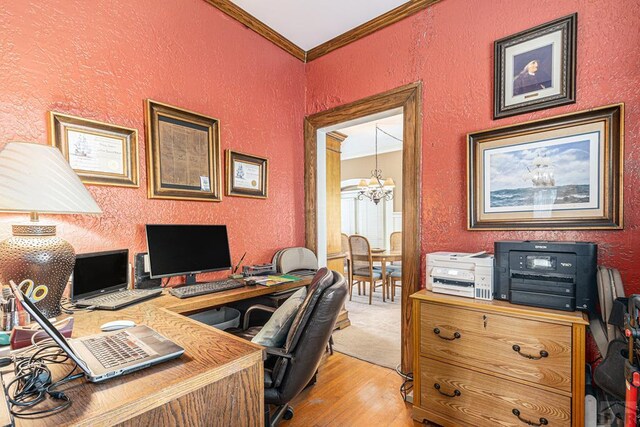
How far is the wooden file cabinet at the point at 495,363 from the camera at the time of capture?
1415 millimetres

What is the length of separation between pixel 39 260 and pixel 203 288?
0.80 metres

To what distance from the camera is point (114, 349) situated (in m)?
0.92

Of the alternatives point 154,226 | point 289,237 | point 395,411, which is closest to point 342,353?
point 395,411

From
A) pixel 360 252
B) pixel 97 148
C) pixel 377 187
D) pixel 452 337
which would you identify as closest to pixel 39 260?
pixel 97 148

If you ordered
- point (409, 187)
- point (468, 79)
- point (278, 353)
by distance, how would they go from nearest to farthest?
1. point (278, 353)
2. point (468, 79)
3. point (409, 187)


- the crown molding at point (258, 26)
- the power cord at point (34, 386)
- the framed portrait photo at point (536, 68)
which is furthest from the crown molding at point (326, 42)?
the power cord at point (34, 386)

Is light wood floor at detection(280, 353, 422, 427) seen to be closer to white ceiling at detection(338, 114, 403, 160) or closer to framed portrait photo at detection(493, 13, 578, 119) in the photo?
framed portrait photo at detection(493, 13, 578, 119)

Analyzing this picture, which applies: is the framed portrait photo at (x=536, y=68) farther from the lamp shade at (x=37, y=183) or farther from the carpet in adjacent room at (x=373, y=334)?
the lamp shade at (x=37, y=183)

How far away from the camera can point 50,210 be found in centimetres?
118

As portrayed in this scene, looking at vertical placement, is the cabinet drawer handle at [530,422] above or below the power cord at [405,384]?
Answer: above

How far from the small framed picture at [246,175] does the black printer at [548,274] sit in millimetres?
1879

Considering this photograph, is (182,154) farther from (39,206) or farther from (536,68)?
(536,68)

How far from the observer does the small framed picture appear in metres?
2.41

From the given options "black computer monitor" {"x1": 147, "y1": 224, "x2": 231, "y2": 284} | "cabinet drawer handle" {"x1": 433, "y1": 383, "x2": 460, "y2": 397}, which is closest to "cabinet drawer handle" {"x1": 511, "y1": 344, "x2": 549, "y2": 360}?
"cabinet drawer handle" {"x1": 433, "y1": 383, "x2": 460, "y2": 397}
